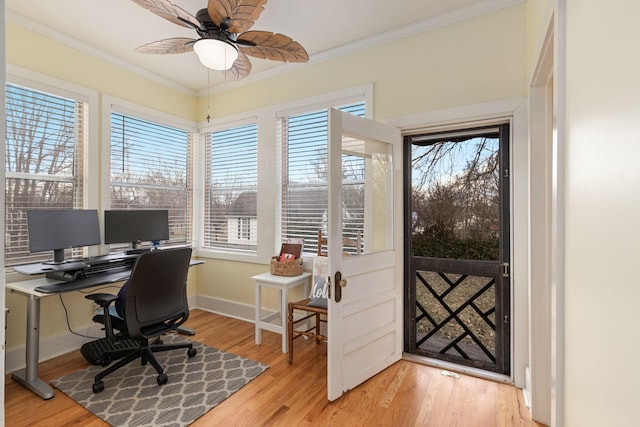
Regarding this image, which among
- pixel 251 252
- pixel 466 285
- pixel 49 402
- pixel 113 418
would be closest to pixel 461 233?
pixel 466 285

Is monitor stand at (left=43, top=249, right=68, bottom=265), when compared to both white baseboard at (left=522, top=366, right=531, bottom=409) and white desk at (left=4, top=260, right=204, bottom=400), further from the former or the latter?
white baseboard at (left=522, top=366, right=531, bottom=409)

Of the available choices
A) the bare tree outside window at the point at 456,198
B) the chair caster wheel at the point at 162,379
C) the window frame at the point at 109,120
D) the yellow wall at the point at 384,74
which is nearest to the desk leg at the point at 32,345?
the yellow wall at the point at 384,74

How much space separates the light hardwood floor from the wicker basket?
81 centimetres

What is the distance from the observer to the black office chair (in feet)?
7.37

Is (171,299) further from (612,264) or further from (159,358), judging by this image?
(612,264)

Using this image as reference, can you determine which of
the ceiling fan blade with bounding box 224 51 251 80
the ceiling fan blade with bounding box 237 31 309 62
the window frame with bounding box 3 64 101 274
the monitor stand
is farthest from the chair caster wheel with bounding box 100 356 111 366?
the ceiling fan blade with bounding box 237 31 309 62

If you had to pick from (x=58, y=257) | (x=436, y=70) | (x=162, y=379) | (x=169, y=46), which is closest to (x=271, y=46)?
(x=169, y=46)

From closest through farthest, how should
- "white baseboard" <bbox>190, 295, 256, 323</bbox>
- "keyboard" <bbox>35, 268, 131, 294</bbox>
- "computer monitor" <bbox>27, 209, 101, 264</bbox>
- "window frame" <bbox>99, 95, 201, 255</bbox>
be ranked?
1. "keyboard" <bbox>35, 268, 131, 294</bbox>
2. "computer monitor" <bbox>27, 209, 101, 264</bbox>
3. "window frame" <bbox>99, 95, 201, 255</bbox>
4. "white baseboard" <bbox>190, 295, 256, 323</bbox>

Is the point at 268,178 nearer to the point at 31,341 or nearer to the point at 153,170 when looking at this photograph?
the point at 153,170

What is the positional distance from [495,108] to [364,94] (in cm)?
113

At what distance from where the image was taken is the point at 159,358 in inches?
108

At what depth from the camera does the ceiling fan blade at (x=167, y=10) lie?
5.60ft

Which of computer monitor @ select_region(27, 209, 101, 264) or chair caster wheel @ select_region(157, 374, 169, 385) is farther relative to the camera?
computer monitor @ select_region(27, 209, 101, 264)

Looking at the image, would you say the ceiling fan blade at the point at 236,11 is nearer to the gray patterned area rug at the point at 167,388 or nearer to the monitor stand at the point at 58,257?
the monitor stand at the point at 58,257
